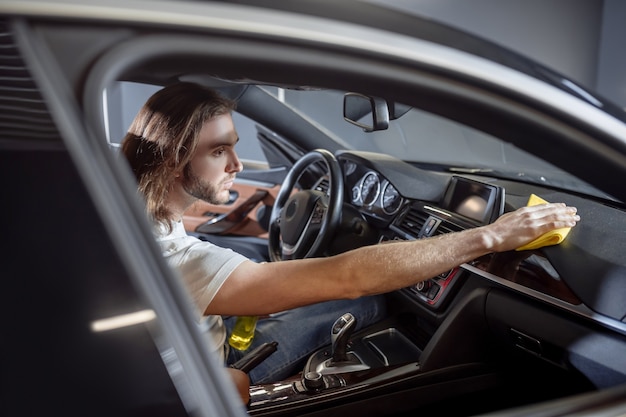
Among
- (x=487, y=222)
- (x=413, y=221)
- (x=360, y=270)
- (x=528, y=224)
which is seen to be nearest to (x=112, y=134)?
(x=360, y=270)

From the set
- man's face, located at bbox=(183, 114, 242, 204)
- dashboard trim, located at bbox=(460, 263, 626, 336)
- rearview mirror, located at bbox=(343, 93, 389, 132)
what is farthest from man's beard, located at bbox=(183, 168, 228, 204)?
dashboard trim, located at bbox=(460, 263, 626, 336)

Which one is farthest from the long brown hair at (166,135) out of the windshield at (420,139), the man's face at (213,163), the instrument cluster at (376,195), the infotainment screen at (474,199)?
the windshield at (420,139)

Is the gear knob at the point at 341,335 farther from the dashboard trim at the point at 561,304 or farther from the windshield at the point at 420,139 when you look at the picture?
the windshield at the point at 420,139

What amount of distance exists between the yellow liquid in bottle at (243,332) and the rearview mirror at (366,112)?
0.61 metres

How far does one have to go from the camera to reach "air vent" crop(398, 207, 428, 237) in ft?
6.63

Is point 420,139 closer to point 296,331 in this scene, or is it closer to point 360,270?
point 296,331

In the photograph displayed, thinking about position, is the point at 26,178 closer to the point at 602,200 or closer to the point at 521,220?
the point at 521,220

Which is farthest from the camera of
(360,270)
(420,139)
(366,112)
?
(420,139)

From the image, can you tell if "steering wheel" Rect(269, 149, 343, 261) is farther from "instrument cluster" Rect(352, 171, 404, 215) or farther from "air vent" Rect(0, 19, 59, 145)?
"air vent" Rect(0, 19, 59, 145)

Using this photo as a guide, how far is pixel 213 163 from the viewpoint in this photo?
1495 mm

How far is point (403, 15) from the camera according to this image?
0.81 meters

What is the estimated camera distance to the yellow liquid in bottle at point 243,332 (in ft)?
5.44

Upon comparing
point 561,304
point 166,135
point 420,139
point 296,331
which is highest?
point 420,139

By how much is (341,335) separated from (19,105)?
139 centimetres
